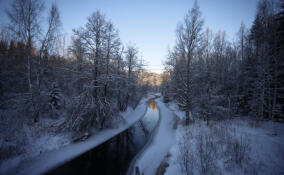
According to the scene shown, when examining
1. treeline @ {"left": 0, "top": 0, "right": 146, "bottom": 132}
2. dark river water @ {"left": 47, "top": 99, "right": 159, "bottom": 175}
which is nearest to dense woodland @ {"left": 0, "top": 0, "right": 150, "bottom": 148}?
treeline @ {"left": 0, "top": 0, "right": 146, "bottom": 132}

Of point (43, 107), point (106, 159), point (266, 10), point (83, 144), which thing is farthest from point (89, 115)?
point (266, 10)

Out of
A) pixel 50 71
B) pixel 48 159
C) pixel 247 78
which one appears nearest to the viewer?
pixel 48 159

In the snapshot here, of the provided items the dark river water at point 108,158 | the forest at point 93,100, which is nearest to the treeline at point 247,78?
the forest at point 93,100

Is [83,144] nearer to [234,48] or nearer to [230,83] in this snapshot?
[230,83]

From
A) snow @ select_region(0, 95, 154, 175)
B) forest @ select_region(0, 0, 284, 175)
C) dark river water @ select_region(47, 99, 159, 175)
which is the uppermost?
forest @ select_region(0, 0, 284, 175)

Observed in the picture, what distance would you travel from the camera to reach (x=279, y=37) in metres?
10.5

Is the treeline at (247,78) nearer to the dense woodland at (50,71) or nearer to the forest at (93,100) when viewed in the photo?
the forest at (93,100)

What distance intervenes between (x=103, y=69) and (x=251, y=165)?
10.8 meters

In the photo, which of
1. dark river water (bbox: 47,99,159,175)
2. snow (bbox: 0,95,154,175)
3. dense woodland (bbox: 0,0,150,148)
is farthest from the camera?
dense woodland (bbox: 0,0,150,148)

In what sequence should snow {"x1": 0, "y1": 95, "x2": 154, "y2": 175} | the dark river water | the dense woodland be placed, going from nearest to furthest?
1. snow {"x1": 0, "y1": 95, "x2": 154, "y2": 175}
2. the dark river water
3. the dense woodland

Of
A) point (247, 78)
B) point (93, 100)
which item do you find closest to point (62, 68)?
point (93, 100)

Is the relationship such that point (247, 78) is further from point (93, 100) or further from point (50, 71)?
point (50, 71)

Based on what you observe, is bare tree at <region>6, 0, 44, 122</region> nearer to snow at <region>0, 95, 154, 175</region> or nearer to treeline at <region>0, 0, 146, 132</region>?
treeline at <region>0, 0, 146, 132</region>

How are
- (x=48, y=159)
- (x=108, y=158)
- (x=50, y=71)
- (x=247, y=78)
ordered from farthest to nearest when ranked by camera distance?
(x=247, y=78)
(x=50, y=71)
(x=108, y=158)
(x=48, y=159)
